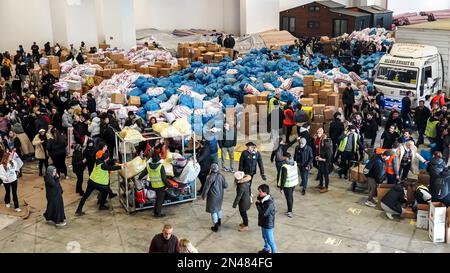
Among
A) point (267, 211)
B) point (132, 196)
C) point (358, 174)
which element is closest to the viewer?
point (267, 211)

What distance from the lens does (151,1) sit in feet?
107

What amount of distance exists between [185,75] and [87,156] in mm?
8577

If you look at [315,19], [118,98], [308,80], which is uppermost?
[315,19]

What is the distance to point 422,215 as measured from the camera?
981 centimetres

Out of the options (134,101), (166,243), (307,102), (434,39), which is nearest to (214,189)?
(166,243)

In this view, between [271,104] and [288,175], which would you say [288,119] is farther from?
[288,175]

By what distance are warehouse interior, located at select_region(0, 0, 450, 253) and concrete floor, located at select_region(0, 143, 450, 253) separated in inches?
1.3

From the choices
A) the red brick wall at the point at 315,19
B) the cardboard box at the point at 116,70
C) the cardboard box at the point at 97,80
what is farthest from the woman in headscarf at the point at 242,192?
the red brick wall at the point at 315,19

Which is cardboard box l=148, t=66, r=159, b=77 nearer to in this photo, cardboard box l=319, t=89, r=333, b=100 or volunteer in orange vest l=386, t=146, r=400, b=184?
cardboard box l=319, t=89, r=333, b=100

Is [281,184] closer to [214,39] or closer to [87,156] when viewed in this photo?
[87,156]

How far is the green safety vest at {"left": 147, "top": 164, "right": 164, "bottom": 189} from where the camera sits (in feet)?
33.1

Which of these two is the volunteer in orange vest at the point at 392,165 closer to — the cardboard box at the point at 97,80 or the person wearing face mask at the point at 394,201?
the person wearing face mask at the point at 394,201

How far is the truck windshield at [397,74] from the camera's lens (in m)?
16.5

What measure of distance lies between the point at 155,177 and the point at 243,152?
1917mm
